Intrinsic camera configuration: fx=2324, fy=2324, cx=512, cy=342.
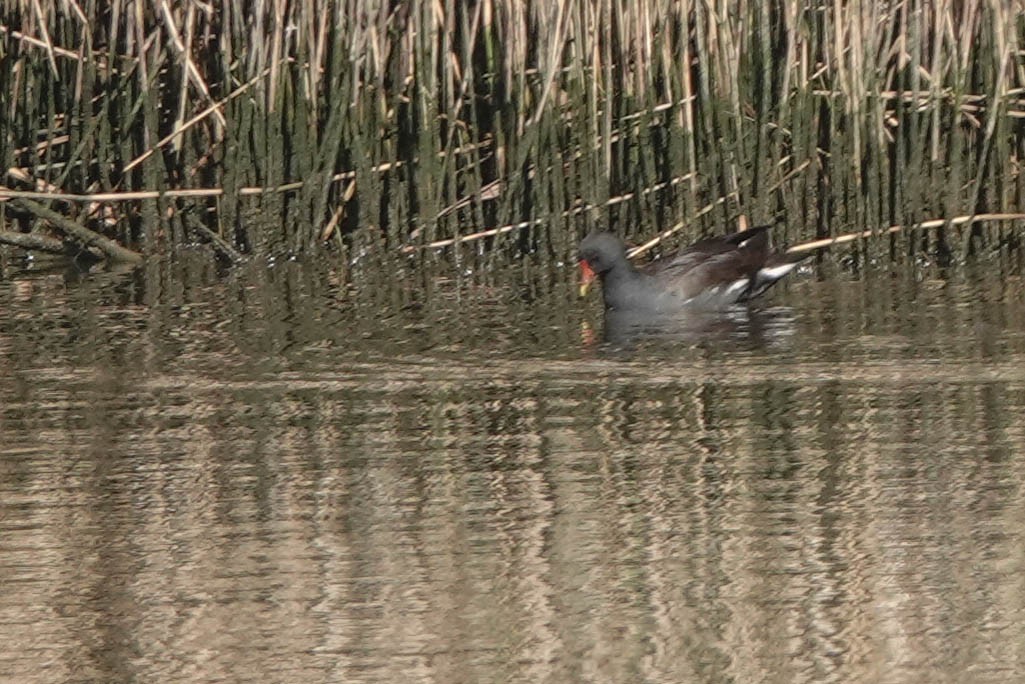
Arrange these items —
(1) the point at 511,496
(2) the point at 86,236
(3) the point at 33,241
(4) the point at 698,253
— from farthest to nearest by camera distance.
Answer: (3) the point at 33,241 < (2) the point at 86,236 < (4) the point at 698,253 < (1) the point at 511,496

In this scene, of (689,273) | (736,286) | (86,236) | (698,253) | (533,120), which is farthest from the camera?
(86,236)

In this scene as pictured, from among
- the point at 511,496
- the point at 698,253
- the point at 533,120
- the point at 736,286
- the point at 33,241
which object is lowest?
the point at 511,496

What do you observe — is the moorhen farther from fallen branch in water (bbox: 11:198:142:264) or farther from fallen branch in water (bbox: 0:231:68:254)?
fallen branch in water (bbox: 0:231:68:254)

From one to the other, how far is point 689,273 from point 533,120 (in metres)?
1.48

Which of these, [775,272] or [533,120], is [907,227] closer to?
[775,272]

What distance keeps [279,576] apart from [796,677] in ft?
4.11

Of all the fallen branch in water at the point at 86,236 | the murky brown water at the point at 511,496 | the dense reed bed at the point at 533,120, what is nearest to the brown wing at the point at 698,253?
the murky brown water at the point at 511,496

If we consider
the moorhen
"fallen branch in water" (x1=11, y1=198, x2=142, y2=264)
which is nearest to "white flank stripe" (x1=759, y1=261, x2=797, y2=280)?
the moorhen

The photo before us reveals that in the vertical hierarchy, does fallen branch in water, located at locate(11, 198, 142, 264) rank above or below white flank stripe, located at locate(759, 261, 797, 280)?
above

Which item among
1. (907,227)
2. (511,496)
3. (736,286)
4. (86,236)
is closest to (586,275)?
(736,286)

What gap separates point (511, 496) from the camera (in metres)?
5.67

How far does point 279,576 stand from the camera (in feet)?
16.4

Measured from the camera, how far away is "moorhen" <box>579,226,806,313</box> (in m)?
8.91

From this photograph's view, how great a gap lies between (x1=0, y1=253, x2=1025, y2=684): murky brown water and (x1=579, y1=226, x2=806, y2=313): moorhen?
36 centimetres
